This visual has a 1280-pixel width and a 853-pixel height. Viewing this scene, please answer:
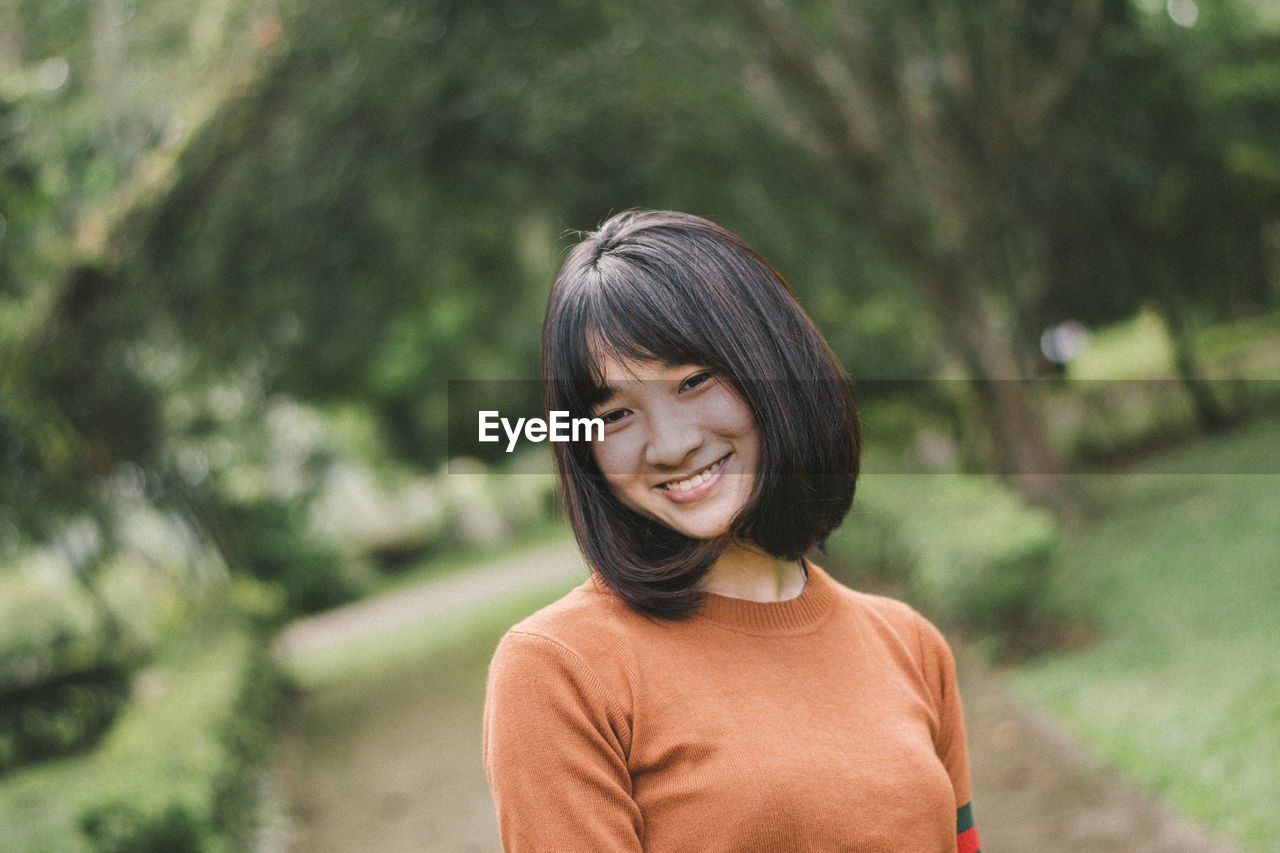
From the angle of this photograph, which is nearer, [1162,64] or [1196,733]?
[1196,733]

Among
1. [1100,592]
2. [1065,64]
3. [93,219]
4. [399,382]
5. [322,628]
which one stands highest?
[1065,64]

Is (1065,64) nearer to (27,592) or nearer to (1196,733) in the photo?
(1196,733)

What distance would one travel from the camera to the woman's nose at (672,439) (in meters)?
1.41

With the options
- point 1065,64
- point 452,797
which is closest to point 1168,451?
point 1065,64

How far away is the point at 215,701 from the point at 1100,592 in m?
6.69

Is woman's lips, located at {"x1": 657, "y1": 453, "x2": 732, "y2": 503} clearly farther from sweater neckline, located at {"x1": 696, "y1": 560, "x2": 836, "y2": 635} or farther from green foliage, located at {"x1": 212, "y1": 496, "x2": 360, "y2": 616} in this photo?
green foliage, located at {"x1": 212, "y1": 496, "x2": 360, "y2": 616}

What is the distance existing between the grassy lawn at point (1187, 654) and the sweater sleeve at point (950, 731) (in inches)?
126

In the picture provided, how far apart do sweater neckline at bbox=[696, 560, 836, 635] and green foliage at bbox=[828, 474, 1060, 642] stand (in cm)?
450

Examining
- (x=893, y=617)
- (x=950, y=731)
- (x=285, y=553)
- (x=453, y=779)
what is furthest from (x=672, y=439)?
(x=285, y=553)

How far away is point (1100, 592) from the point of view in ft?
27.0

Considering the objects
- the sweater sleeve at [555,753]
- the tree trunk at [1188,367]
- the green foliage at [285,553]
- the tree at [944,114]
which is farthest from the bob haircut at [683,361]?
the tree trunk at [1188,367]

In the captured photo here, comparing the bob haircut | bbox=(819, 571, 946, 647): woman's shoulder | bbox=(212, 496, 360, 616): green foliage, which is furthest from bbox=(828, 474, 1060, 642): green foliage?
bbox=(212, 496, 360, 616): green foliage

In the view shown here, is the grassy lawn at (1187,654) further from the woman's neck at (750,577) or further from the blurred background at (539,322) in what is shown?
the woman's neck at (750,577)

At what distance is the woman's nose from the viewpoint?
1407mm
